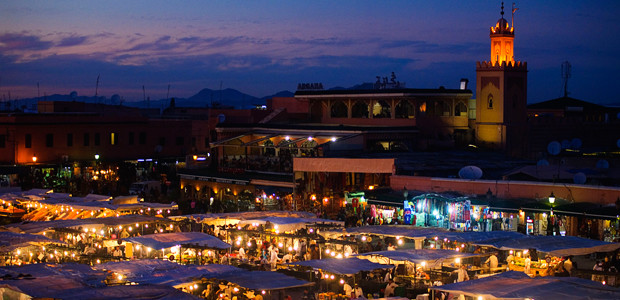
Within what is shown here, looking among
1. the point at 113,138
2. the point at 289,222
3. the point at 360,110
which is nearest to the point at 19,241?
the point at 289,222

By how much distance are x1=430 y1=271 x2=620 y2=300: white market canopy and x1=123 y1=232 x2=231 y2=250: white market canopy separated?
9.36 metres

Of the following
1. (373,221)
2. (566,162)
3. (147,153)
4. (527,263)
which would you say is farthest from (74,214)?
(147,153)

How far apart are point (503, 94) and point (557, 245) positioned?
23.1 metres

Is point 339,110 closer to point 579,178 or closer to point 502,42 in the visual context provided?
point 502,42

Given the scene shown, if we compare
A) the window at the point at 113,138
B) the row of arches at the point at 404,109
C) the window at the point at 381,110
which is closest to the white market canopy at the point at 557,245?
the row of arches at the point at 404,109

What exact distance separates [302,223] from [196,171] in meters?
17.7

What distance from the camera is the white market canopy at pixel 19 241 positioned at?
25500 mm

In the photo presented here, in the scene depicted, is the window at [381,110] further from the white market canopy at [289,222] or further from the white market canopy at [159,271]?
the white market canopy at [159,271]

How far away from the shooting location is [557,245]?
75.2 feet

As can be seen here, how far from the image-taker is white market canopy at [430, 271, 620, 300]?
16672mm

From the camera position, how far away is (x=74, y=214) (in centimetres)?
3306

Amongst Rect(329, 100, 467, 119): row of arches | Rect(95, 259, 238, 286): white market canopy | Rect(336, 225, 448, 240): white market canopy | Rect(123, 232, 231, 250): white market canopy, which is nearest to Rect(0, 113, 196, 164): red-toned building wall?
Rect(329, 100, 467, 119): row of arches

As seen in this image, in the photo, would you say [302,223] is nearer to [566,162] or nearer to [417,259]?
[417,259]

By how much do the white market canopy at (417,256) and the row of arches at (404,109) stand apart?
24469 millimetres
